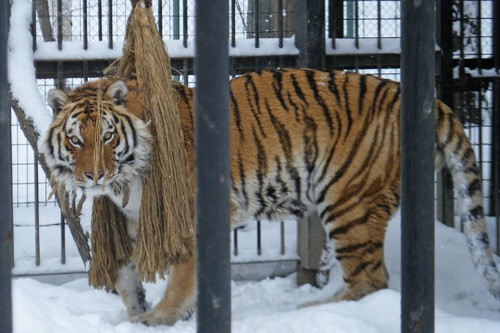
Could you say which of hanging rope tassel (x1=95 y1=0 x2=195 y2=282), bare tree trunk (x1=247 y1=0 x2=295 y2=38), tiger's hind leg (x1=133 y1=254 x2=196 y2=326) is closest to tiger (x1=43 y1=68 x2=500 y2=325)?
tiger's hind leg (x1=133 y1=254 x2=196 y2=326)

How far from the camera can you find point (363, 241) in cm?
373

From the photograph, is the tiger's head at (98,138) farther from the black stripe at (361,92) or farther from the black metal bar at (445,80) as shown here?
the black metal bar at (445,80)

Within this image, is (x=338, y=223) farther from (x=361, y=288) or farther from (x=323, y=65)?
(x=323, y=65)

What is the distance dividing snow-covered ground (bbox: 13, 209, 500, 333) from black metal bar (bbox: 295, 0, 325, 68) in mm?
1138

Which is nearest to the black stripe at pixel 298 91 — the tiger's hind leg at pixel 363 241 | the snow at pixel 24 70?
the tiger's hind leg at pixel 363 241

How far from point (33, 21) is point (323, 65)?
1657 mm

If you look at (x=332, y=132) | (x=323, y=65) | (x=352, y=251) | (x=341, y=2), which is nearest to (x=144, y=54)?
(x=332, y=132)

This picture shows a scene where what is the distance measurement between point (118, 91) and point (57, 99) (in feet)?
0.95

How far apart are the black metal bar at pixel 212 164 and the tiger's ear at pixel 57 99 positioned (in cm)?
233

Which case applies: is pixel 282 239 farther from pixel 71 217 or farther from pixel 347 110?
pixel 71 217

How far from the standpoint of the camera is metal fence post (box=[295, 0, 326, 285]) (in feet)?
14.5

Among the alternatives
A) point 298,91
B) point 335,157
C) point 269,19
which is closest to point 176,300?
point 335,157

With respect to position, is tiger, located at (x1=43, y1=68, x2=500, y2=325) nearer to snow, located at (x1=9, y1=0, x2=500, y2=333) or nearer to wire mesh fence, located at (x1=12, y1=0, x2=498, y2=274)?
snow, located at (x1=9, y1=0, x2=500, y2=333)

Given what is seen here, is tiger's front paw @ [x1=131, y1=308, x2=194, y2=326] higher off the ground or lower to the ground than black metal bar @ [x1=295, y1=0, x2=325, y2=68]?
lower
